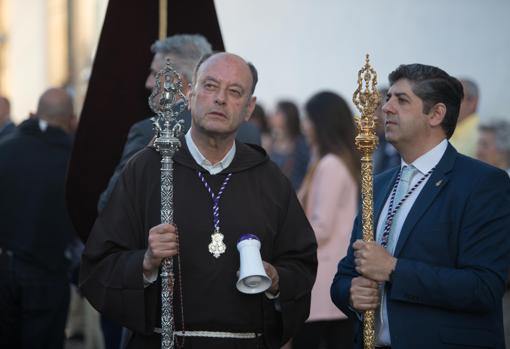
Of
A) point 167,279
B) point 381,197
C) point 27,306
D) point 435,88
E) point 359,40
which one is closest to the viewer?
point 167,279

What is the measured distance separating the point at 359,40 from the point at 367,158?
18.7ft

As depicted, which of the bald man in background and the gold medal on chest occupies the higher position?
the bald man in background

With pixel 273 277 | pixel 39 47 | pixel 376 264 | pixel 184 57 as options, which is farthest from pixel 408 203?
pixel 39 47

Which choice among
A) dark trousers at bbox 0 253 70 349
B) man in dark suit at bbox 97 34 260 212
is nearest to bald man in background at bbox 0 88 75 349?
dark trousers at bbox 0 253 70 349

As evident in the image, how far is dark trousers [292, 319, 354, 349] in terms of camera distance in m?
6.83

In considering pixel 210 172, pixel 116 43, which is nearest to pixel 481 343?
pixel 210 172

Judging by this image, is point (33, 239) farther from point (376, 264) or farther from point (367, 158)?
point (376, 264)

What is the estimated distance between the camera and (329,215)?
22.5 feet

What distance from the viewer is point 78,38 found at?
2039 centimetres

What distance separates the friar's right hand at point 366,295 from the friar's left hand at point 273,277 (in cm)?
35

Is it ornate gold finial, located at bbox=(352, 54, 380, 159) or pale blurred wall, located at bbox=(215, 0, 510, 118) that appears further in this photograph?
pale blurred wall, located at bbox=(215, 0, 510, 118)

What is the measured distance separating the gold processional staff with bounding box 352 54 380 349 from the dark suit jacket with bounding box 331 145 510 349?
0.31 feet

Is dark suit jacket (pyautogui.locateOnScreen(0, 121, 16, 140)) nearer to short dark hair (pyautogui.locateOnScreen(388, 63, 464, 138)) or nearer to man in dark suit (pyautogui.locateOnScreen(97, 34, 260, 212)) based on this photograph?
man in dark suit (pyautogui.locateOnScreen(97, 34, 260, 212))

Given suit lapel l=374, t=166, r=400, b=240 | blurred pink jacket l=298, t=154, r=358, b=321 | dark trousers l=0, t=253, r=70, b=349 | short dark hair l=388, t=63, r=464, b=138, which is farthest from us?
dark trousers l=0, t=253, r=70, b=349
